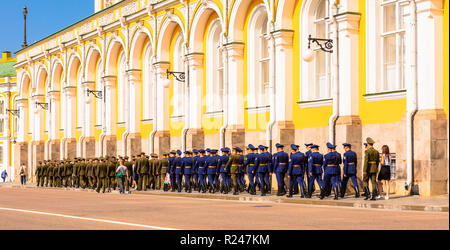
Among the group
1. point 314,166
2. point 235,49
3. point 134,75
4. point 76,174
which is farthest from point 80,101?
point 314,166

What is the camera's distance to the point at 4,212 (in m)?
19.4

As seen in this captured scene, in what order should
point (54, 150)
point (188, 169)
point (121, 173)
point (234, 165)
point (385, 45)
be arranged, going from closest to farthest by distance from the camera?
1. point (385, 45)
2. point (234, 165)
3. point (188, 169)
4. point (121, 173)
5. point (54, 150)

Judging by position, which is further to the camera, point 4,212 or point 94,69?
point 94,69

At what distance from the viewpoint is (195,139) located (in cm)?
3856

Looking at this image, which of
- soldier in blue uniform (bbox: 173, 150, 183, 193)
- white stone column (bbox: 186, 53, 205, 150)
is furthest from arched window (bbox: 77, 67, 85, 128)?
soldier in blue uniform (bbox: 173, 150, 183, 193)

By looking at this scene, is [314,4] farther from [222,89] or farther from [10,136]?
[10,136]

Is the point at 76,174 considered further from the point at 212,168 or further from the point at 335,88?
the point at 335,88

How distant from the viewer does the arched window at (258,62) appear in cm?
3462

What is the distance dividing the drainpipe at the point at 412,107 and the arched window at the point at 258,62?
425 inches

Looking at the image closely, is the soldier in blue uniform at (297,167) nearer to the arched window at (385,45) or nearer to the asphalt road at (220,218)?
the arched window at (385,45)

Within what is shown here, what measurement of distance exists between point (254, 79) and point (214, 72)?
12.7ft

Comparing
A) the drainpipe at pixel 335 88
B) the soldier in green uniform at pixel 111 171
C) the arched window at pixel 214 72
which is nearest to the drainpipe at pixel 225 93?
the arched window at pixel 214 72
